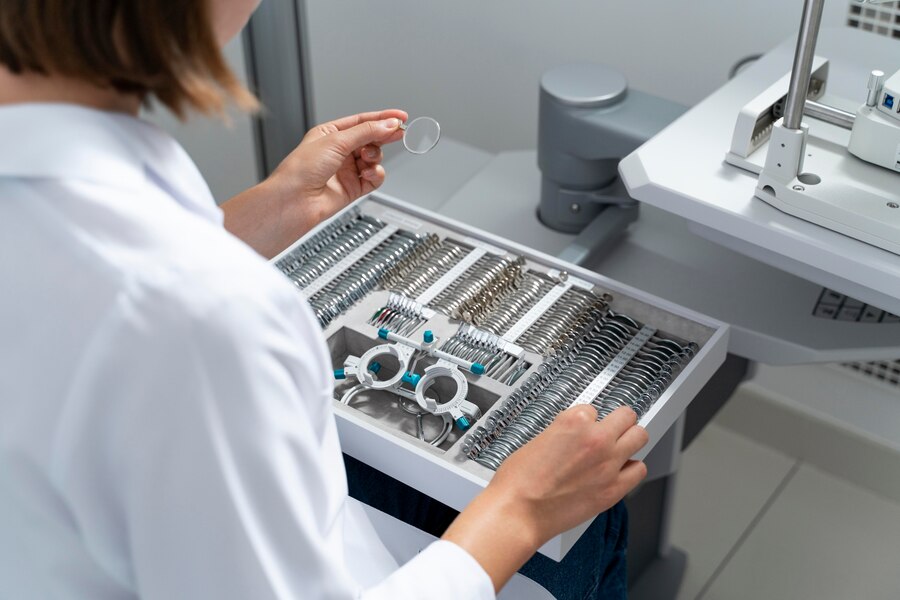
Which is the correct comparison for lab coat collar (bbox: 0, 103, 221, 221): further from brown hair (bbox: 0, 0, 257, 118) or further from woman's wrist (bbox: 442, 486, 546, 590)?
A: woman's wrist (bbox: 442, 486, 546, 590)

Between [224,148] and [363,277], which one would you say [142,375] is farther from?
[224,148]

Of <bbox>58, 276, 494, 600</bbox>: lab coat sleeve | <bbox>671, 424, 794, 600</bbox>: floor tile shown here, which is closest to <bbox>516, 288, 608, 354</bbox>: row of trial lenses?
<bbox>58, 276, 494, 600</bbox>: lab coat sleeve

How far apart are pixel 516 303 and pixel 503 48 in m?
1.15

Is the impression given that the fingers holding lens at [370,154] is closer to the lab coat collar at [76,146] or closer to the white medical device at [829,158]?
the white medical device at [829,158]

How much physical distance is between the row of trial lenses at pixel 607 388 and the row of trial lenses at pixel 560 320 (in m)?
0.03

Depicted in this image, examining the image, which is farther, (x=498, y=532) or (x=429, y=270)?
(x=429, y=270)

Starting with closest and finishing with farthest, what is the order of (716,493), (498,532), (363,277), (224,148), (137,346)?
(137,346) → (498,532) → (363,277) → (716,493) → (224,148)

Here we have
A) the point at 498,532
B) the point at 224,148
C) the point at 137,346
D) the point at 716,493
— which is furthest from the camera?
the point at 224,148

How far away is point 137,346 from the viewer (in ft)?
2.02

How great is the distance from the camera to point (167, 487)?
66cm

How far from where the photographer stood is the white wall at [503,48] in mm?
1947

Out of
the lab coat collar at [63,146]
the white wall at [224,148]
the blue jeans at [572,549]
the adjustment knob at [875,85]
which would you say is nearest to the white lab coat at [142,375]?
the lab coat collar at [63,146]

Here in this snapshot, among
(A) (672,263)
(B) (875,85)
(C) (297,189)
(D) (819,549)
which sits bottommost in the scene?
(D) (819,549)

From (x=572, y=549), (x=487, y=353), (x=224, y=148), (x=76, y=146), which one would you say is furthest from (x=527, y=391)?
(x=224, y=148)
